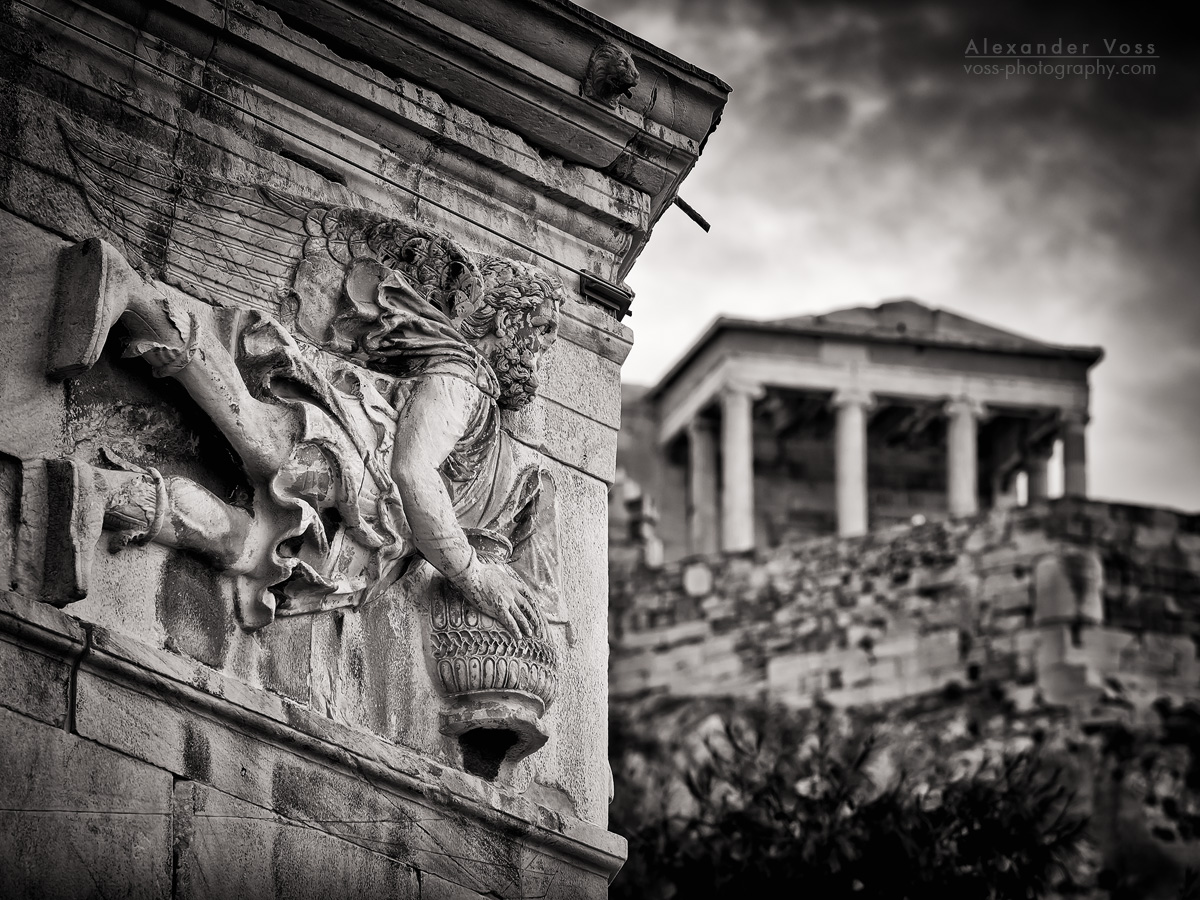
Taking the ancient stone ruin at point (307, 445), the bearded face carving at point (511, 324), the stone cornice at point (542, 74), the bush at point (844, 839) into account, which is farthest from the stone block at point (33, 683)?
the bush at point (844, 839)

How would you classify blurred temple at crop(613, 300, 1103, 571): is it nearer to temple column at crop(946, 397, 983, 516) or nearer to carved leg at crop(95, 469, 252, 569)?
temple column at crop(946, 397, 983, 516)

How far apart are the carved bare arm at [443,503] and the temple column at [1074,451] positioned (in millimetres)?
30389

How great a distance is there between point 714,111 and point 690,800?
41.6ft

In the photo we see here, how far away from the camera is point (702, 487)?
37219 mm

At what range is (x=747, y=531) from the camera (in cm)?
3503

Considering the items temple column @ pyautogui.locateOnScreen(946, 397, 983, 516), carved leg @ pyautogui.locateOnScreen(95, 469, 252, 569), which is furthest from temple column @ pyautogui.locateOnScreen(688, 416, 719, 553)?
carved leg @ pyautogui.locateOnScreen(95, 469, 252, 569)

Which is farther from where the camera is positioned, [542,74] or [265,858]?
[542,74]

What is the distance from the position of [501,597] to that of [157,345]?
47.7 inches

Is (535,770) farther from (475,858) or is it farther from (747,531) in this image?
(747,531)

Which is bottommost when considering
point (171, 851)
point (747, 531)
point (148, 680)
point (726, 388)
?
point (171, 851)

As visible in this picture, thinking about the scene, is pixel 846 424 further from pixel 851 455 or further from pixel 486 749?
pixel 486 749

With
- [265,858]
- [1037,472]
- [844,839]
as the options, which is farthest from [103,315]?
[1037,472]

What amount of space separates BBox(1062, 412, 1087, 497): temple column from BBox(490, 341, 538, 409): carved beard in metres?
30.1

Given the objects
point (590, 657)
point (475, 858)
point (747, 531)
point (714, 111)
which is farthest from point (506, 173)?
point (747, 531)
